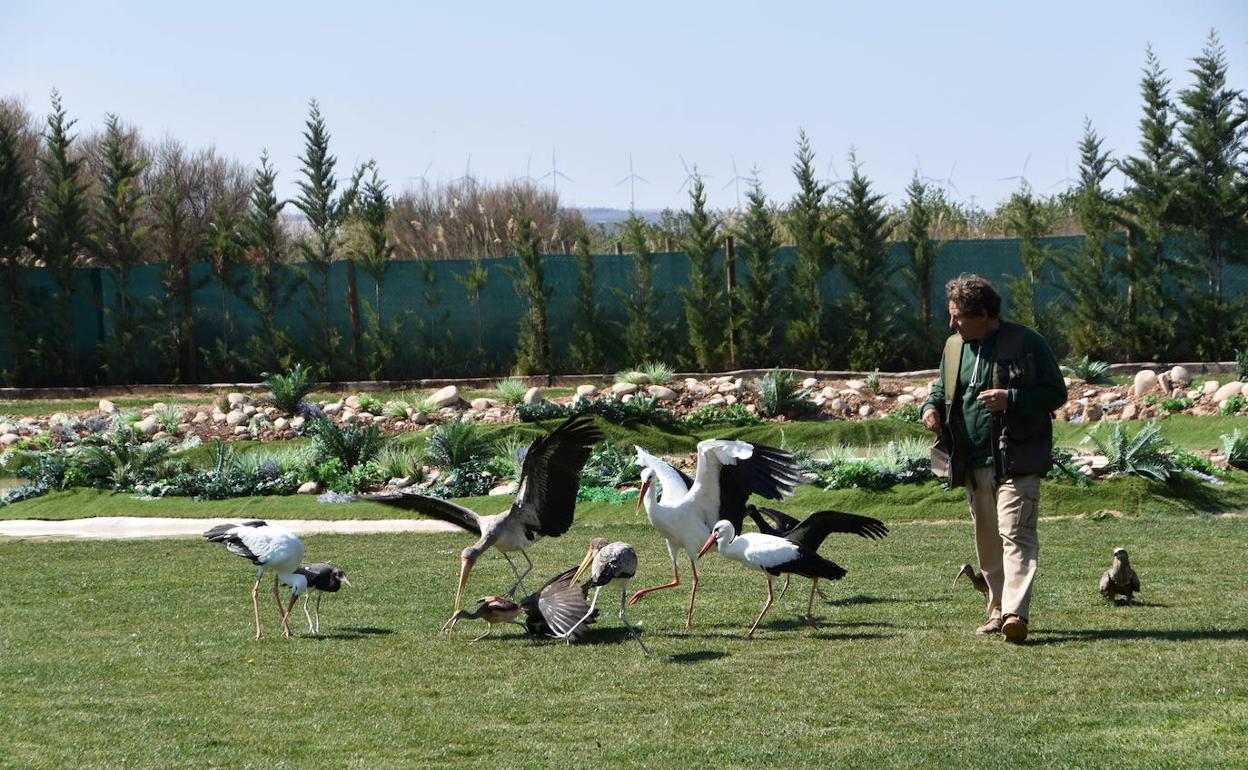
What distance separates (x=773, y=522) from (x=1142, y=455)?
550 centimetres

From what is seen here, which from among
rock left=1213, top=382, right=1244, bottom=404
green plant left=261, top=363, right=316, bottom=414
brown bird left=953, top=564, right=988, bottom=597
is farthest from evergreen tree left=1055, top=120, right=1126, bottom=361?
brown bird left=953, top=564, right=988, bottom=597

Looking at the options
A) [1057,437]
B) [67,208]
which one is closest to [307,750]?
[1057,437]

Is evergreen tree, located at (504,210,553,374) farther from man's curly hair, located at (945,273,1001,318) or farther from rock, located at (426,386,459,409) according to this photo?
man's curly hair, located at (945,273,1001,318)

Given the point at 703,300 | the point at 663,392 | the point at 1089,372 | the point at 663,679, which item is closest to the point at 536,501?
the point at 663,679

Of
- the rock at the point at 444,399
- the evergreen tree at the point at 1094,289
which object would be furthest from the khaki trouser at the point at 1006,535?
the evergreen tree at the point at 1094,289

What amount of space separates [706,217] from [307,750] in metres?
20.8

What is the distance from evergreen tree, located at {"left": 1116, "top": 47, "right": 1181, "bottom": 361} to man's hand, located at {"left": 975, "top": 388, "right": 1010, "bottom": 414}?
17561mm

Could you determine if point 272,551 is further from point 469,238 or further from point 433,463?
point 469,238

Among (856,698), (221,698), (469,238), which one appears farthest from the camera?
(469,238)

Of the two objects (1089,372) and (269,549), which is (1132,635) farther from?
(1089,372)

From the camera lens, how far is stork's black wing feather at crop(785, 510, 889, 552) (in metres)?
8.84

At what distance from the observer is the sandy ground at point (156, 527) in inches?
560

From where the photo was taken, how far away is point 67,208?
27641 millimetres

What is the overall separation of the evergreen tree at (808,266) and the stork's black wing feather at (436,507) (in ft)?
55.8
